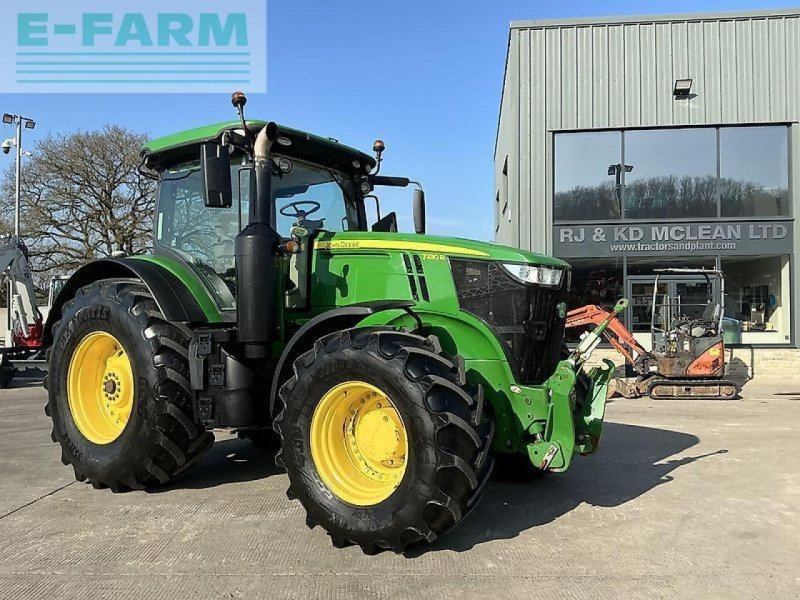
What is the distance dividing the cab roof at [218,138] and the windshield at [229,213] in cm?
10

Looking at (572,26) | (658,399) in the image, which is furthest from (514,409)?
(572,26)

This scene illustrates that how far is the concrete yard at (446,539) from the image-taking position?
3389 millimetres

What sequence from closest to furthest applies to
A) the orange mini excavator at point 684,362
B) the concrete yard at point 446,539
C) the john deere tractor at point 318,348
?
the concrete yard at point 446,539 → the john deere tractor at point 318,348 → the orange mini excavator at point 684,362

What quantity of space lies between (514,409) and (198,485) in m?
2.65

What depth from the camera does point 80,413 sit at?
5414 millimetres

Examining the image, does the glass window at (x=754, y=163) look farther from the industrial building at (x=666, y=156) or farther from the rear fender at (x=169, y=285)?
the rear fender at (x=169, y=285)

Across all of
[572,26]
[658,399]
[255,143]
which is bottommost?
[658,399]

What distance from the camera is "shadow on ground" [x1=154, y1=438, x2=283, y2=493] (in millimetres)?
5352

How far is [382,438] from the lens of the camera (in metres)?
4.02

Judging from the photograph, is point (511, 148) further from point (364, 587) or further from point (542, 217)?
point (364, 587)

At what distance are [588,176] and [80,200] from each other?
74.4 feet

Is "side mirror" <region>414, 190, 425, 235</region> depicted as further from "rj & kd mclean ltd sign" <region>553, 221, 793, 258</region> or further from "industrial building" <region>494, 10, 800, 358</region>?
"rj & kd mclean ltd sign" <region>553, 221, 793, 258</region>

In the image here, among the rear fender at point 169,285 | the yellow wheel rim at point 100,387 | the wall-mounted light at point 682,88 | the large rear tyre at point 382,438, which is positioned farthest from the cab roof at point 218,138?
the wall-mounted light at point 682,88

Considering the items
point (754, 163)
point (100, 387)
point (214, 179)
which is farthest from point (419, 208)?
point (754, 163)
